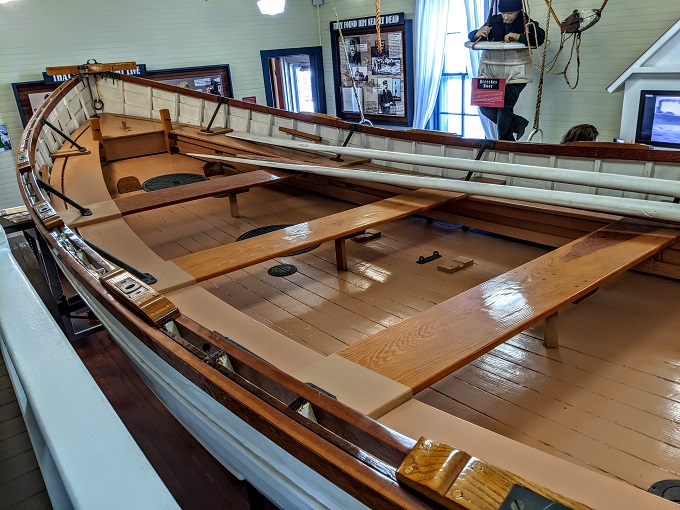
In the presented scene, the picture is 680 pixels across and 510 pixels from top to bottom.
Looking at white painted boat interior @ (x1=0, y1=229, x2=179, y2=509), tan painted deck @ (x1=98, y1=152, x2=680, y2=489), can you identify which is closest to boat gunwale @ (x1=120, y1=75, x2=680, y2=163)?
tan painted deck @ (x1=98, y1=152, x2=680, y2=489)

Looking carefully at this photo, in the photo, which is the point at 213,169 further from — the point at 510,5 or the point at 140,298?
the point at 510,5

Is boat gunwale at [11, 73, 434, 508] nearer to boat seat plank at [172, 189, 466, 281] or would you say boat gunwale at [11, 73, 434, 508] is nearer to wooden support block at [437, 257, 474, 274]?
boat seat plank at [172, 189, 466, 281]

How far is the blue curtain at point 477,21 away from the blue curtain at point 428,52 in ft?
1.50

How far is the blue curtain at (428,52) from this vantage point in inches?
295

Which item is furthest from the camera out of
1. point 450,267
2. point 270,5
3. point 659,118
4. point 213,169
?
point 270,5

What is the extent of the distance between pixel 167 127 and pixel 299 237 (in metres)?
2.98

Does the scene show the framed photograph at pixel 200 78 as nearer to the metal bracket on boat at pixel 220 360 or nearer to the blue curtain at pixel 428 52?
the blue curtain at pixel 428 52

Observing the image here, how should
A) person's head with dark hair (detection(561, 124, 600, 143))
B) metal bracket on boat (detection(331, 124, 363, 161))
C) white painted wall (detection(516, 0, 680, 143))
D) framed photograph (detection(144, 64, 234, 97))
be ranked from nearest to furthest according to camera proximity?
metal bracket on boat (detection(331, 124, 363, 161)) → person's head with dark hair (detection(561, 124, 600, 143)) → white painted wall (detection(516, 0, 680, 143)) → framed photograph (detection(144, 64, 234, 97))

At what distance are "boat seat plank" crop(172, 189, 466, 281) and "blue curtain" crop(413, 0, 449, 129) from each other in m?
5.54

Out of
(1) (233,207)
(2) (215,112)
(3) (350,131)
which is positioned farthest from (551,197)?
(2) (215,112)

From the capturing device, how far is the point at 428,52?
779 cm

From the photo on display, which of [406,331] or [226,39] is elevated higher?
[226,39]

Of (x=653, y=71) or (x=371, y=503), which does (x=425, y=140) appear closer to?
(x=371, y=503)

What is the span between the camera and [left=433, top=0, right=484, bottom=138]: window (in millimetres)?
Result: 7379
